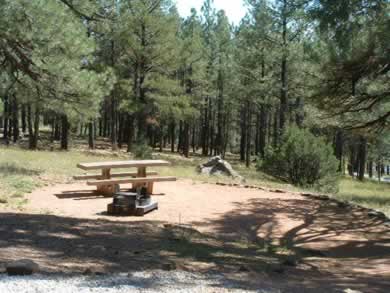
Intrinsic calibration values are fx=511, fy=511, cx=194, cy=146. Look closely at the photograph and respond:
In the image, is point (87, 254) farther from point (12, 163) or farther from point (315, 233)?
point (12, 163)

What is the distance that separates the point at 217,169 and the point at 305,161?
3295 millimetres

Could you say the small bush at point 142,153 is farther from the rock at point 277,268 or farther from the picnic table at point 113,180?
the rock at point 277,268

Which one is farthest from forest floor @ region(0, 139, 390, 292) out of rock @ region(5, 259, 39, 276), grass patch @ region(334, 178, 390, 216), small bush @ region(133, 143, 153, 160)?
small bush @ region(133, 143, 153, 160)

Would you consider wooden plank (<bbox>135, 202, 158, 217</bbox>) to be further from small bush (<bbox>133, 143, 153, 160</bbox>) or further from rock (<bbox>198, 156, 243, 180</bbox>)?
small bush (<bbox>133, 143, 153, 160</bbox>)

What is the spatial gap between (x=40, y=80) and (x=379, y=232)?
9.10m

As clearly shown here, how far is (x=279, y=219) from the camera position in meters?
10.4

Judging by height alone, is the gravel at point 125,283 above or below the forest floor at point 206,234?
above

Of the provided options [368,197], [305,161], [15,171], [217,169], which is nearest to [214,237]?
[15,171]

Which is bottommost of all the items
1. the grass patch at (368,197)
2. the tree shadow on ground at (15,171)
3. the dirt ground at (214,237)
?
the grass patch at (368,197)

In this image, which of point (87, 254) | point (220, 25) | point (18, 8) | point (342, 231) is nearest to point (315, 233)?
point (342, 231)

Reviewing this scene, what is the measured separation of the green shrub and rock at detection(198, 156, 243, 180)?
4.56 feet

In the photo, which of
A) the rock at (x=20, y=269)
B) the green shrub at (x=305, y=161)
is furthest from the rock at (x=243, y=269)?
the green shrub at (x=305, y=161)

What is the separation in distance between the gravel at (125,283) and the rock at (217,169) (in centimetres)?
1343

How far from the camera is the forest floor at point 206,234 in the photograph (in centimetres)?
538
